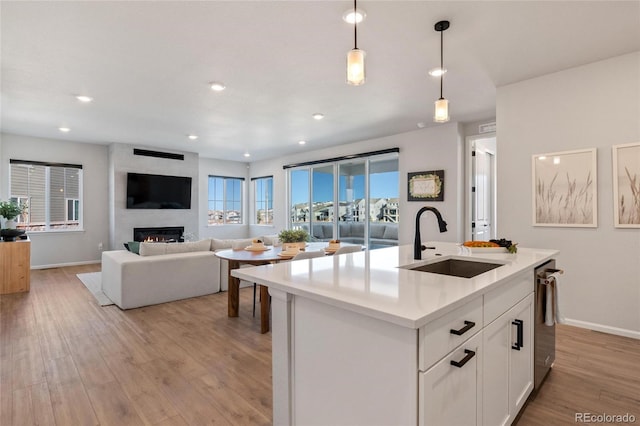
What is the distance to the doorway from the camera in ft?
17.0

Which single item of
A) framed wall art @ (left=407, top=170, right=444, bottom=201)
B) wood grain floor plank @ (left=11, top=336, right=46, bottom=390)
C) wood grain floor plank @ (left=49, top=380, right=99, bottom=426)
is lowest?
wood grain floor plank @ (left=49, top=380, right=99, bottom=426)

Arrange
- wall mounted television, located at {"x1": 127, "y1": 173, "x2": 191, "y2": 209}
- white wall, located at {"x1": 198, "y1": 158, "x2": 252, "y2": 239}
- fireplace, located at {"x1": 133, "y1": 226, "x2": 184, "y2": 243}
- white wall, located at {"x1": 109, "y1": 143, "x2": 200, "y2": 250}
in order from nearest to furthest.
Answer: white wall, located at {"x1": 109, "y1": 143, "x2": 200, "y2": 250} → wall mounted television, located at {"x1": 127, "y1": 173, "x2": 191, "y2": 209} → fireplace, located at {"x1": 133, "y1": 226, "x2": 184, "y2": 243} → white wall, located at {"x1": 198, "y1": 158, "x2": 252, "y2": 239}

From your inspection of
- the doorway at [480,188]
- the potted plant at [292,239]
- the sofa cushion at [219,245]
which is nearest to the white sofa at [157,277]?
the sofa cushion at [219,245]

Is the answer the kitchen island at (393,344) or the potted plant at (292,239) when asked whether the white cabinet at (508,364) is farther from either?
the potted plant at (292,239)

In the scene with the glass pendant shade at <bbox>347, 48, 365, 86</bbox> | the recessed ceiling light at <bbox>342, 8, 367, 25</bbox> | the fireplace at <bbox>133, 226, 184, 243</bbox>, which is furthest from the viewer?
the fireplace at <bbox>133, 226, 184, 243</bbox>

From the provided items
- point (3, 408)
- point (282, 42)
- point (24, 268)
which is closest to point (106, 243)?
point (24, 268)

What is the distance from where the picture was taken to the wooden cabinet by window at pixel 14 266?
15.1 ft

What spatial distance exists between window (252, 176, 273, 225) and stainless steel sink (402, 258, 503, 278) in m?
7.01

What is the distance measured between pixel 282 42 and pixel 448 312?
97.3 inches

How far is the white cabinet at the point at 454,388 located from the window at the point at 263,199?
783 cm

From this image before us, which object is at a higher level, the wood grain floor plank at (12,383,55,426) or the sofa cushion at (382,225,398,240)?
the sofa cushion at (382,225,398,240)

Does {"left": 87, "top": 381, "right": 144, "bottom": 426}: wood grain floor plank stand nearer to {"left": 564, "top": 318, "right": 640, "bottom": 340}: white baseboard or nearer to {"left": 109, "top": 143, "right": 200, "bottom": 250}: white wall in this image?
{"left": 564, "top": 318, "right": 640, "bottom": 340}: white baseboard

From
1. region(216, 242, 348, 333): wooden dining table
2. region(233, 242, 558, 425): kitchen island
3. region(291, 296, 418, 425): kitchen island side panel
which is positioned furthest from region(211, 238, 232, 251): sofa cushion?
region(291, 296, 418, 425): kitchen island side panel

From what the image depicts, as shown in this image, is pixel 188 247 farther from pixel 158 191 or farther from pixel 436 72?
pixel 436 72
